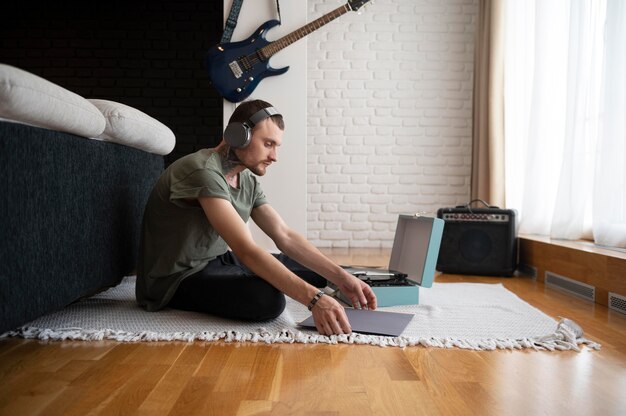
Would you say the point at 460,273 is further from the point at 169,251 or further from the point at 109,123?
the point at 109,123

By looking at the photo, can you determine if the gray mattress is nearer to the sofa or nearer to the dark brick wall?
the sofa

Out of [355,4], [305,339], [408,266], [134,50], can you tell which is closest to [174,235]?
[305,339]

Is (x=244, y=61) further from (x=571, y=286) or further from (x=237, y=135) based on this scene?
(x=571, y=286)

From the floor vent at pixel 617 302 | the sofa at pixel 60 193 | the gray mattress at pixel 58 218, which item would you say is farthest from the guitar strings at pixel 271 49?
the floor vent at pixel 617 302

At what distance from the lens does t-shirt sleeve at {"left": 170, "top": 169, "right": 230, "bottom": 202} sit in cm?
170

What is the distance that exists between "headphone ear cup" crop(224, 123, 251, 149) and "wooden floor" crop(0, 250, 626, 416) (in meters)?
0.60

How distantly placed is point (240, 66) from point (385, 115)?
158 cm

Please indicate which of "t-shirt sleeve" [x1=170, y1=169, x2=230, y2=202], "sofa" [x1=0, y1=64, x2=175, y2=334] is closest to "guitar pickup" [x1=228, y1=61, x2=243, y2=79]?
"sofa" [x1=0, y1=64, x2=175, y2=334]

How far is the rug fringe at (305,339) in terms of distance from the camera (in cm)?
160

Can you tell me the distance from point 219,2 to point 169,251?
3.60 m

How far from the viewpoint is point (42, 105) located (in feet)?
4.31

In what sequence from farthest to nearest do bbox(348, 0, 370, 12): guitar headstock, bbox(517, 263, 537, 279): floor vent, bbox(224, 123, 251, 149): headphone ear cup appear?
bbox(348, 0, 370, 12): guitar headstock
bbox(517, 263, 537, 279): floor vent
bbox(224, 123, 251, 149): headphone ear cup

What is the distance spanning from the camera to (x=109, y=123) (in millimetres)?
1873

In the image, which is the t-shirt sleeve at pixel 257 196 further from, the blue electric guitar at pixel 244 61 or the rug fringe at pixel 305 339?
the blue electric guitar at pixel 244 61
